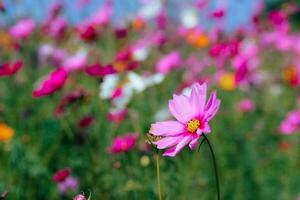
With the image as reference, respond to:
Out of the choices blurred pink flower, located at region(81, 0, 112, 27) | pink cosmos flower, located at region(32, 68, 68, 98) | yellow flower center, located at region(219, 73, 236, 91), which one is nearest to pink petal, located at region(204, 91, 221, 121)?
pink cosmos flower, located at region(32, 68, 68, 98)

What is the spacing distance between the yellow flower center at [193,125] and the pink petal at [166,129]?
0.01 m

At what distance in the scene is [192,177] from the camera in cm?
192

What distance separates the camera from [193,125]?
32.0 inches

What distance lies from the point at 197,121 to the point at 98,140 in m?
1.44

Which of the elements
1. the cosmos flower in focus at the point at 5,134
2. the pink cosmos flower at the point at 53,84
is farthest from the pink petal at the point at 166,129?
the cosmos flower in focus at the point at 5,134

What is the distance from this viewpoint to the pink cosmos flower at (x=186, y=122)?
30.8 inches

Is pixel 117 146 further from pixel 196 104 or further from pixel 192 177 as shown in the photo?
pixel 196 104

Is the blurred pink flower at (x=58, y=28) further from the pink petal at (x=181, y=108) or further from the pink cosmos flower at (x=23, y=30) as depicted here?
the pink petal at (x=181, y=108)

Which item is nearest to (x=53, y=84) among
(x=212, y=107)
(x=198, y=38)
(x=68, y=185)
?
(x=68, y=185)

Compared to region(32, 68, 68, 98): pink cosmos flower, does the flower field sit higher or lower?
lower

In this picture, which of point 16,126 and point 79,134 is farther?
point 16,126

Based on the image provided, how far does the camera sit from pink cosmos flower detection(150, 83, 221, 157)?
0.78 metres

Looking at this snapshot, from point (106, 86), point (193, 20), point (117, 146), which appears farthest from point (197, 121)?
point (193, 20)

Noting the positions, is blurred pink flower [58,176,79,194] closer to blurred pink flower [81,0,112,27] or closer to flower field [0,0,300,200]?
flower field [0,0,300,200]
